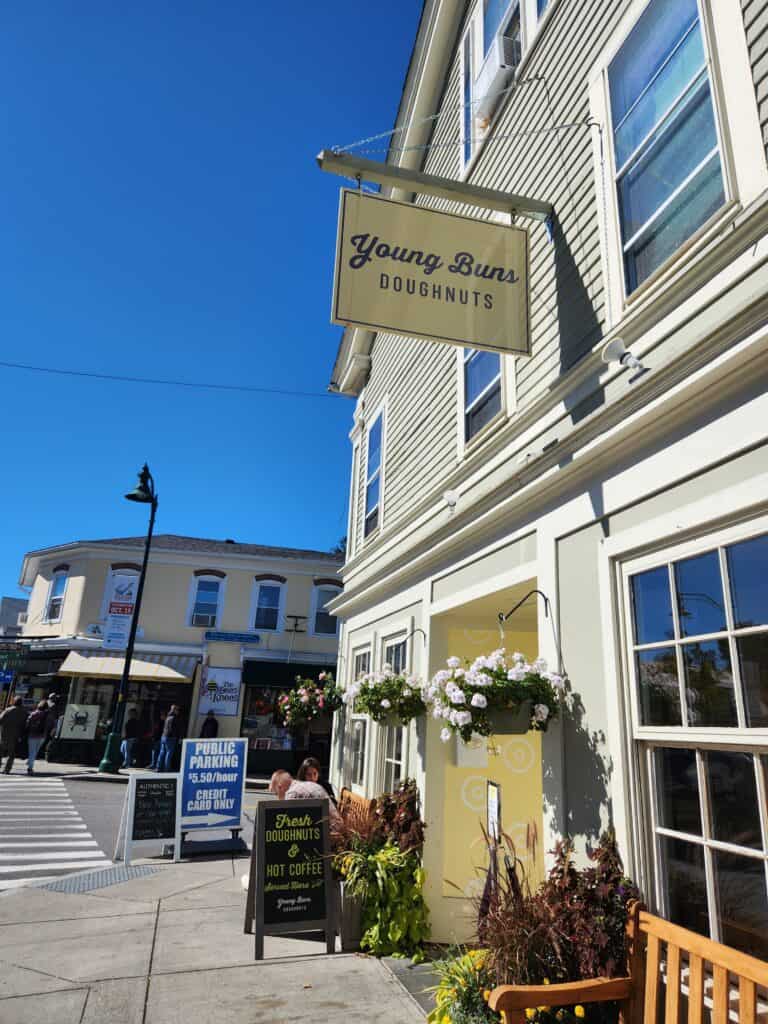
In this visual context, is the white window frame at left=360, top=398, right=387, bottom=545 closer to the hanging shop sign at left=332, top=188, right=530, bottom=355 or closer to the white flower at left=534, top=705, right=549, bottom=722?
the hanging shop sign at left=332, top=188, right=530, bottom=355

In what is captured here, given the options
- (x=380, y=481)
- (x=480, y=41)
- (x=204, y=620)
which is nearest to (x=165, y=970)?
(x=380, y=481)

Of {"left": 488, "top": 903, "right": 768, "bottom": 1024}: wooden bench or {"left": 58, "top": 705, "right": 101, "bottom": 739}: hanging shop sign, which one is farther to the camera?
{"left": 58, "top": 705, "right": 101, "bottom": 739}: hanging shop sign

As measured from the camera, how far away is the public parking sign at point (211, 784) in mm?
9250

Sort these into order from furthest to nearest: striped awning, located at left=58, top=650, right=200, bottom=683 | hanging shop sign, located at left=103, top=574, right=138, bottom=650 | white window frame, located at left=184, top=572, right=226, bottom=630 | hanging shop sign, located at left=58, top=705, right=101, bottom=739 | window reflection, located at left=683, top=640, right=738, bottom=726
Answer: white window frame, located at left=184, top=572, right=226, bottom=630 → hanging shop sign, located at left=103, top=574, right=138, bottom=650 → striped awning, located at left=58, top=650, right=200, bottom=683 → hanging shop sign, located at left=58, top=705, right=101, bottom=739 → window reflection, located at left=683, top=640, right=738, bottom=726

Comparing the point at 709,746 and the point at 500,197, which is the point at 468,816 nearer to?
the point at 709,746

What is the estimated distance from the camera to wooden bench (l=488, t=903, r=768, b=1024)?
2.73 m

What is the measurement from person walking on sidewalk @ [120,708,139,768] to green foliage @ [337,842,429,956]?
16.2 metres

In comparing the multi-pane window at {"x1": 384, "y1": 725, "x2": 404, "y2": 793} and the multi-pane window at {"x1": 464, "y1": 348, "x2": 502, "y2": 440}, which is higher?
the multi-pane window at {"x1": 464, "y1": 348, "x2": 502, "y2": 440}

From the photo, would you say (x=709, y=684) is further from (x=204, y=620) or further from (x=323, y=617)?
(x=204, y=620)

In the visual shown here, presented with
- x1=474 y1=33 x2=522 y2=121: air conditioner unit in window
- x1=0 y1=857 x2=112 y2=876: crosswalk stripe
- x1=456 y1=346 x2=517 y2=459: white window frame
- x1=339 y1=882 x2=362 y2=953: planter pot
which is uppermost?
x1=474 y1=33 x2=522 y2=121: air conditioner unit in window

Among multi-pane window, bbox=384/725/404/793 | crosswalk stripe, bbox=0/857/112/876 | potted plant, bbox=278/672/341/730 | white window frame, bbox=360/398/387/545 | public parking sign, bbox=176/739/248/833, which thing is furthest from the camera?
white window frame, bbox=360/398/387/545

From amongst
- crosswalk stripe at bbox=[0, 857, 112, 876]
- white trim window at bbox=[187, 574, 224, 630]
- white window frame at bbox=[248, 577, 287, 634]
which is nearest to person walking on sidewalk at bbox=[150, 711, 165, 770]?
white trim window at bbox=[187, 574, 224, 630]

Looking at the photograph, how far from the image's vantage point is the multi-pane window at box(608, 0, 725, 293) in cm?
410

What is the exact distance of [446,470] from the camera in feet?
24.6
